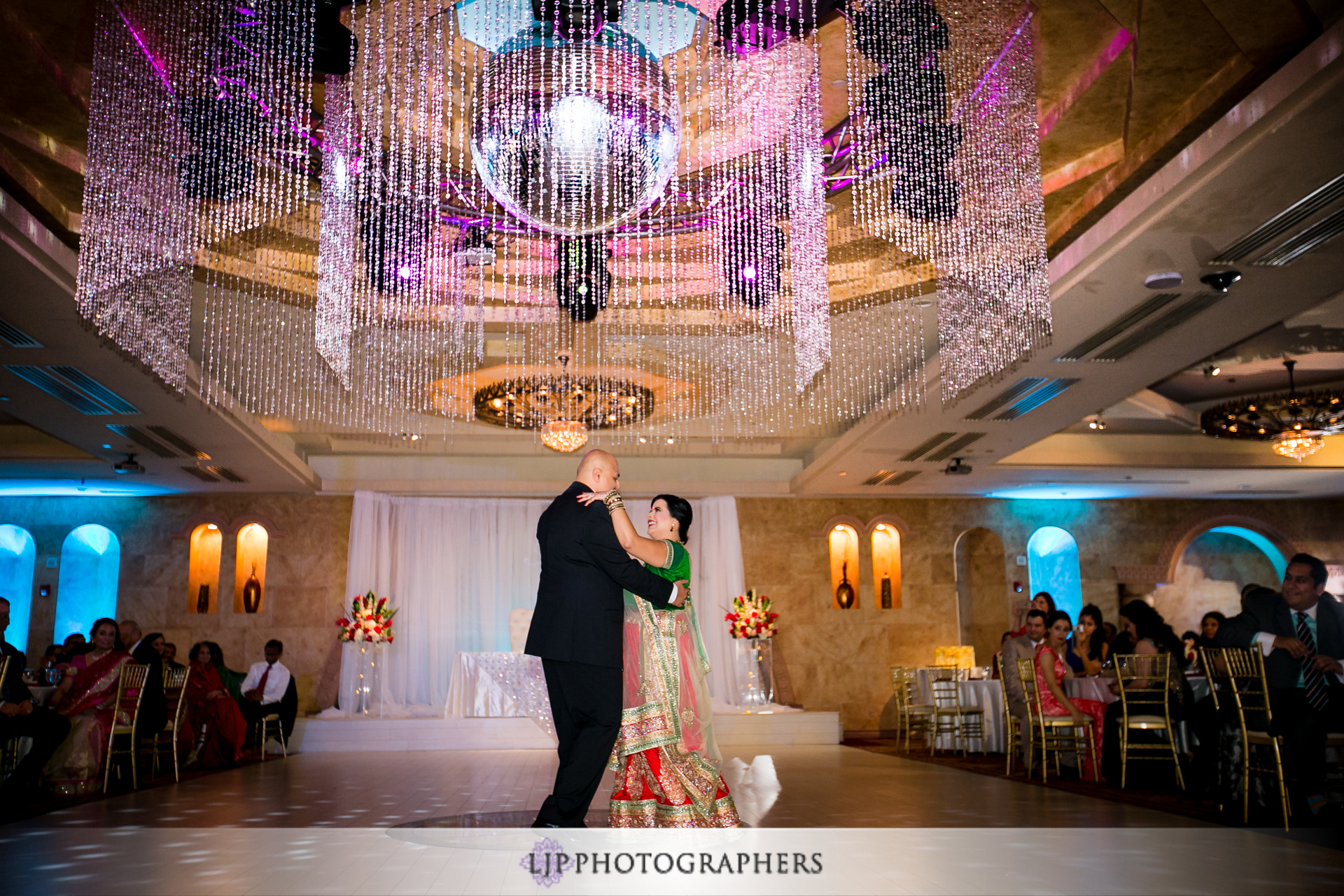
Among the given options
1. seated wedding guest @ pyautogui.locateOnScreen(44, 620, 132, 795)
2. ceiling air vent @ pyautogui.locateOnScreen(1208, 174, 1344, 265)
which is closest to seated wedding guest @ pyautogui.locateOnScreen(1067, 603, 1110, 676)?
ceiling air vent @ pyautogui.locateOnScreen(1208, 174, 1344, 265)

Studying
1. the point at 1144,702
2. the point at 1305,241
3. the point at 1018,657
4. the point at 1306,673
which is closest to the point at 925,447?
the point at 1018,657

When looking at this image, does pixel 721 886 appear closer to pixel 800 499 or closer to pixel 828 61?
pixel 828 61

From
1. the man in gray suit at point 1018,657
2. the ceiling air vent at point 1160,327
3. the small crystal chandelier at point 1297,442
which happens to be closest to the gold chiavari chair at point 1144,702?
the man in gray suit at point 1018,657

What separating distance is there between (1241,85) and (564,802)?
15.2 ft

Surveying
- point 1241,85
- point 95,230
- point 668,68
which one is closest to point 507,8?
point 668,68

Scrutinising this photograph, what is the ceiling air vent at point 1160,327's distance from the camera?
676 centimetres

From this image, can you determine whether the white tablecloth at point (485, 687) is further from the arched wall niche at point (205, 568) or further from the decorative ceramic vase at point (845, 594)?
the decorative ceramic vase at point (845, 594)

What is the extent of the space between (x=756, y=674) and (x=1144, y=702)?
6813mm

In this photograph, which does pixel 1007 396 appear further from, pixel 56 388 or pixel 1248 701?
pixel 56 388

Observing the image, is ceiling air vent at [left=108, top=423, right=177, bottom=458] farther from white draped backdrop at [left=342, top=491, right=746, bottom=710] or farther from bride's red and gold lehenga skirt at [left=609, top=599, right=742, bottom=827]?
bride's red and gold lehenga skirt at [left=609, top=599, right=742, bottom=827]

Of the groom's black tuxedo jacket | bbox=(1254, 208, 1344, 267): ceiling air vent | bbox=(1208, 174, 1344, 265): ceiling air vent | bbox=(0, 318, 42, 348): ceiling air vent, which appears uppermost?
bbox=(1208, 174, 1344, 265): ceiling air vent

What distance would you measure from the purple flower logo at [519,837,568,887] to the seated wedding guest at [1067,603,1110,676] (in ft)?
21.9

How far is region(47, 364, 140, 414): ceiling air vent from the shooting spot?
8297mm

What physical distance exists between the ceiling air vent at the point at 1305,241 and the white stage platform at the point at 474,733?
310 inches
